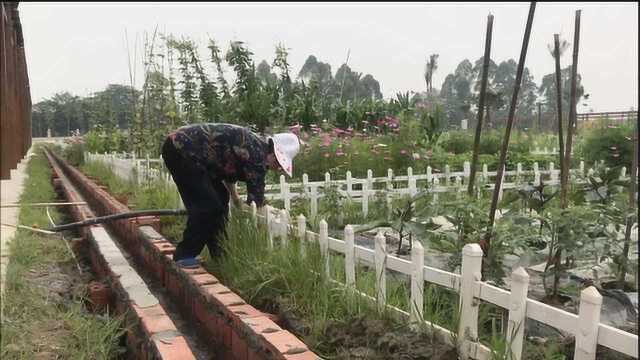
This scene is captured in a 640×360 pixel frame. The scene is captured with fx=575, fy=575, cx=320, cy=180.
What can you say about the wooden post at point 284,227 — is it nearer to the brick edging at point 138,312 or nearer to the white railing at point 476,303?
the white railing at point 476,303

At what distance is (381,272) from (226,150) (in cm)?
154

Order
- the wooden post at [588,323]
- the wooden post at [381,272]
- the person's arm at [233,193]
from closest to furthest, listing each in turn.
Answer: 1. the wooden post at [588,323]
2. the wooden post at [381,272]
3. the person's arm at [233,193]

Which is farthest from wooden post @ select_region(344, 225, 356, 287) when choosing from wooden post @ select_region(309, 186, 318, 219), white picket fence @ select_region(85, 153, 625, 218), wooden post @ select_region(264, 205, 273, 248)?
wooden post @ select_region(309, 186, 318, 219)

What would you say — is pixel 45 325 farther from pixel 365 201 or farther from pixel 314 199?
pixel 365 201

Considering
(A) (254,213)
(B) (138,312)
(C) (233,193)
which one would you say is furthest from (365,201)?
(B) (138,312)

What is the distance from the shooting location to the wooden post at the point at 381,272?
8.34 ft

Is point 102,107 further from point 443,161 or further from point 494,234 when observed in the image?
point 494,234

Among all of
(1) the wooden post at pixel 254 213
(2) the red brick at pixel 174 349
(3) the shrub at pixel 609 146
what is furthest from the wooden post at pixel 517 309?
(3) the shrub at pixel 609 146

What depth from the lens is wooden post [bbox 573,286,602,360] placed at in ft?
5.55

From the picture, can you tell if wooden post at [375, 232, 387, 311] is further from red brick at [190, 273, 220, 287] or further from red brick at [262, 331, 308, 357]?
red brick at [190, 273, 220, 287]

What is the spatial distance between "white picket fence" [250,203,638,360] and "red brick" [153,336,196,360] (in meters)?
0.78

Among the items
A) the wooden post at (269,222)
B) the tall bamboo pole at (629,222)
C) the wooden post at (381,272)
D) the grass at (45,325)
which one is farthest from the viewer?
the wooden post at (269,222)

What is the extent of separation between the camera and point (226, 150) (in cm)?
373

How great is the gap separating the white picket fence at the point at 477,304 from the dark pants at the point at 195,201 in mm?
988
